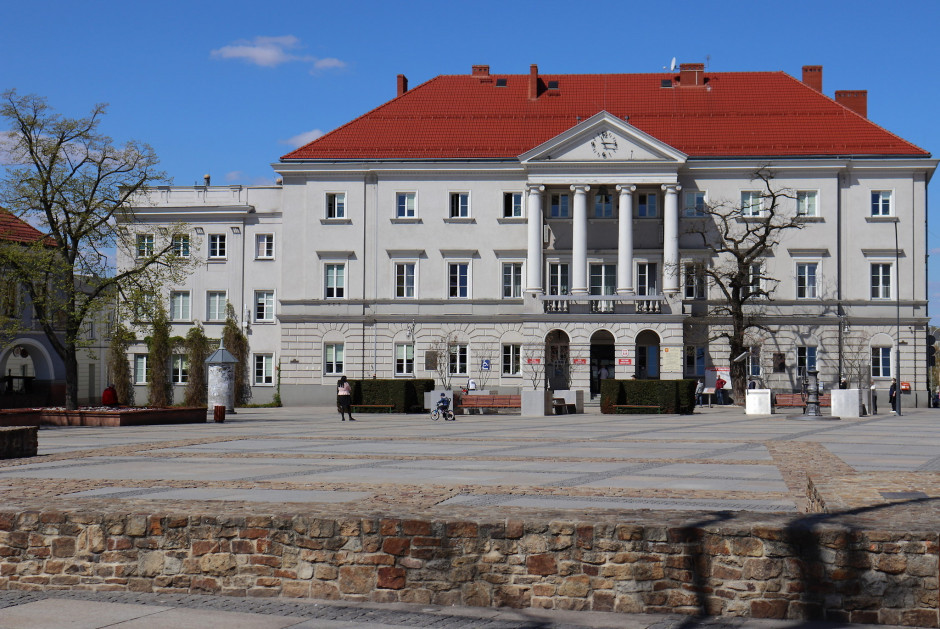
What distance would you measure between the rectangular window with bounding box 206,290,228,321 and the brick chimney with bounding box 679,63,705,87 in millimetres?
30273

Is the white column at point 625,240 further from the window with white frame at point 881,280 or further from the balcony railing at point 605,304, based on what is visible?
the window with white frame at point 881,280

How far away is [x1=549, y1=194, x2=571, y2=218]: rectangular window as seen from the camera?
62.8 metres

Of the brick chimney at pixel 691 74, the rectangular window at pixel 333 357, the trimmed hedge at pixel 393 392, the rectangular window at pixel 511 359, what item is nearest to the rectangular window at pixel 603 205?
the rectangular window at pixel 511 359

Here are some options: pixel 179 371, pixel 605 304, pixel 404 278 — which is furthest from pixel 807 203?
pixel 179 371

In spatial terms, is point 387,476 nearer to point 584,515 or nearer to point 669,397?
point 584,515

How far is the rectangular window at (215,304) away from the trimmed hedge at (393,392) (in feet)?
61.3

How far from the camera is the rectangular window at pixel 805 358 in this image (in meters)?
60.8

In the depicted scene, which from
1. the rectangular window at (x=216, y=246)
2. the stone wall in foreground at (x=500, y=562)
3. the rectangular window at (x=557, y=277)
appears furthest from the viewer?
the rectangular window at (x=216, y=246)

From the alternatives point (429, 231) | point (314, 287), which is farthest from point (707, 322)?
point (314, 287)

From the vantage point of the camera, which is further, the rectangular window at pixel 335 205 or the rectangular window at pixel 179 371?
the rectangular window at pixel 179 371

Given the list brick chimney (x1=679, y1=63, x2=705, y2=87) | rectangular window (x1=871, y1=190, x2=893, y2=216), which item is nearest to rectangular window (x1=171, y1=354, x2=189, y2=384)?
brick chimney (x1=679, y1=63, x2=705, y2=87)

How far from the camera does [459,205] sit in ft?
207

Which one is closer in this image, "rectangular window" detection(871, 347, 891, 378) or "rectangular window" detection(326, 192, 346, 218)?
"rectangular window" detection(871, 347, 891, 378)

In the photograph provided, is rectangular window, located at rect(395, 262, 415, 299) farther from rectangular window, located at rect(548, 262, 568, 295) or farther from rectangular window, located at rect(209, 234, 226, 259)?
rectangular window, located at rect(209, 234, 226, 259)
